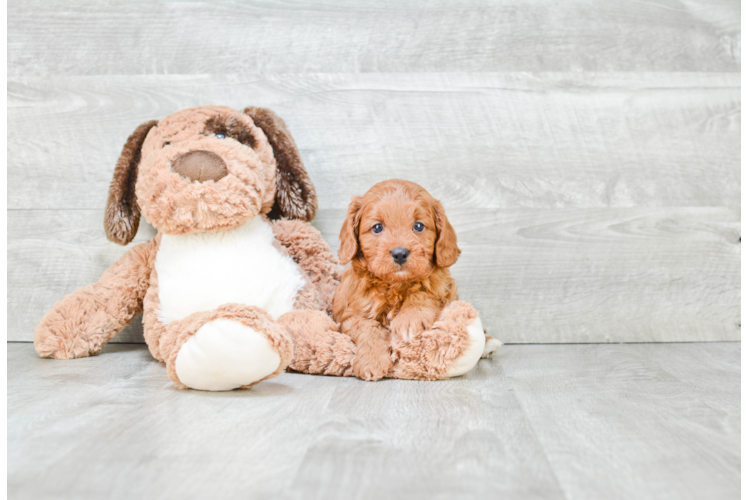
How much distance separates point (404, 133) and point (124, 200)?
0.65 metres

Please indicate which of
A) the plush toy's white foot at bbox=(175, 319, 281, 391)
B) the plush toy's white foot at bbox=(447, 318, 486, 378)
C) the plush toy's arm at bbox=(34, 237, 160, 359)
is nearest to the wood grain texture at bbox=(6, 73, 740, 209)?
the plush toy's arm at bbox=(34, 237, 160, 359)

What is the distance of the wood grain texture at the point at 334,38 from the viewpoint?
147 centimetres

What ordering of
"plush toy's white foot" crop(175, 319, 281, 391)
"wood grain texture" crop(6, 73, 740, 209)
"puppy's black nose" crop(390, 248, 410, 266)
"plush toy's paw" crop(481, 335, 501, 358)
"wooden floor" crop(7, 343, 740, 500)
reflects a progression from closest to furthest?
1. "wooden floor" crop(7, 343, 740, 500)
2. "plush toy's white foot" crop(175, 319, 281, 391)
3. "puppy's black nose" crop(390, 248, 410, 266)
4. "plush toy's paw" crop(481, 335, 501, 358)
5. "wood grain texture" crop(6, 73, 740, 209)

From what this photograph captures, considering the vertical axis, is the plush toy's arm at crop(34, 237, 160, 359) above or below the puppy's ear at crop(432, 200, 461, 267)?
below

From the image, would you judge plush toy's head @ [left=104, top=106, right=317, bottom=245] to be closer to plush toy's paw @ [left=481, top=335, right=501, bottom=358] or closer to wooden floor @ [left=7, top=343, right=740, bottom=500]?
wooden floor @ [left=7, top=343, right=740, bottom=500]

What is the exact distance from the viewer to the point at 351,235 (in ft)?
3.65

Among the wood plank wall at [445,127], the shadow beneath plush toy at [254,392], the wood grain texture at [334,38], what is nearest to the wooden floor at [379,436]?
the shadow beneath plush toy at [254,392]

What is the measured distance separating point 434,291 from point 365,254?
152 mm

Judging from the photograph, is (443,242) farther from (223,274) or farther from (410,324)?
(223,274)

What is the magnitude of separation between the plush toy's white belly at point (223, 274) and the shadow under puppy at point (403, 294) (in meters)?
0.16

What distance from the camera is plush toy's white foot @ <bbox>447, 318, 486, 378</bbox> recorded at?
1.06 metres

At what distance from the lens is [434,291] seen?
1150 mm

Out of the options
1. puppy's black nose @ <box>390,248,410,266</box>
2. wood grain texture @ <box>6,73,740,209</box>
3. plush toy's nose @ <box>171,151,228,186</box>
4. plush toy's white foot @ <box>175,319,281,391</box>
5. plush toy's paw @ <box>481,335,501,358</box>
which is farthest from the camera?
wood grain texture @ <box>6,73,740,209</box>

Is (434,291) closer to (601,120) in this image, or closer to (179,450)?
(179,450)
